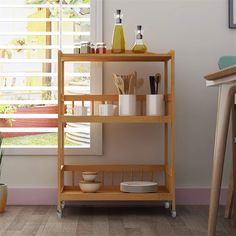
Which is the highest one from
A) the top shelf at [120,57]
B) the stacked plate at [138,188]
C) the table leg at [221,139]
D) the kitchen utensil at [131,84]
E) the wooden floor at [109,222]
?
the top shelf at [120,57]

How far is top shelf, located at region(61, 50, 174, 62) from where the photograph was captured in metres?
3.11

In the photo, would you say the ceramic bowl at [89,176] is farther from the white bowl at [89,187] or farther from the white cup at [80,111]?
the white cup at [80,111]

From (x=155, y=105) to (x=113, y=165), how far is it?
0.48 m

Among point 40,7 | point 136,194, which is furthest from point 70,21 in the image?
point 136,194

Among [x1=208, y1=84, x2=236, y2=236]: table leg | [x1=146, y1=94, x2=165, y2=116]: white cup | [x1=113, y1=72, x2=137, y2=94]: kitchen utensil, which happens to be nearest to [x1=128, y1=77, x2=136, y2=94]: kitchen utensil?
[x1=113, y1=72, x2=137, y2=94]: kitchen utensil

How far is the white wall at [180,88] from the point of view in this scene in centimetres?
349

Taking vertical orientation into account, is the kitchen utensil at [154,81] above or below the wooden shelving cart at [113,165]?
above

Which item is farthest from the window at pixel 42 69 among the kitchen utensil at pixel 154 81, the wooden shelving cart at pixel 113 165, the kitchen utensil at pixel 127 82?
the kitchen utensil at pixel 154 81

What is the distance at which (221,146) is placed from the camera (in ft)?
7.27

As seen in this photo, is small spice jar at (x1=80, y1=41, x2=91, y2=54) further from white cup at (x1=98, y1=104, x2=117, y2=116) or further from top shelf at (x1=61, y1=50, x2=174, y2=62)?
white cup at (x1=98, y1=104, x2=117, y2=116)

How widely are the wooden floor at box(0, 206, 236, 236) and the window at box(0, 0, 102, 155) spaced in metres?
0.42

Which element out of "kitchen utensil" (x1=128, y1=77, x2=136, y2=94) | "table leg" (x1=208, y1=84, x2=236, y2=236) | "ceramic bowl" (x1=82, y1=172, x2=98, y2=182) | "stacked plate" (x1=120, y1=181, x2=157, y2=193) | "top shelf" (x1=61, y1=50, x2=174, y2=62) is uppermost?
"top shelf" (x1=61, y1=50, x2=174, y2=62)

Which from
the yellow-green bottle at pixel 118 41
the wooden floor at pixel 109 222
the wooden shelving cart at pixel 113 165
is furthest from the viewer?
the yellow-green bottle at pixel 118 41

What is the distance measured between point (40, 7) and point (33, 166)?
3.27 ft
